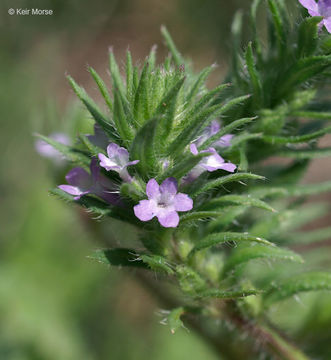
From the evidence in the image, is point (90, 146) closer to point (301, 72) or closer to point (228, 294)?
point (228, 294)

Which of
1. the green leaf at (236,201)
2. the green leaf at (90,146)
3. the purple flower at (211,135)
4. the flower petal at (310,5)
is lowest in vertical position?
the green leaf at (236,201)

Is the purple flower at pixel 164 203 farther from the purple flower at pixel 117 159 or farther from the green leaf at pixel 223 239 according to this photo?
the green leaf at pixel 223 239

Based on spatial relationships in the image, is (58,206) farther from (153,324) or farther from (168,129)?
(168,129)

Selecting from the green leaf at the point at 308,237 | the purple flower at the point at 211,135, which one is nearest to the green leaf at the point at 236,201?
the purple flower at the point at 211,135

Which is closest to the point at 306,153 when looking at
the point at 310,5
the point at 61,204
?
the point at 310,5

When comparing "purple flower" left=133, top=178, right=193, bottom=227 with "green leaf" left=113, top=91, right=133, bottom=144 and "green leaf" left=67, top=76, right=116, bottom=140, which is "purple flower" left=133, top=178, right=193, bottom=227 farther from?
"green leaf" left=67, top=76, right=116, bottom=140
